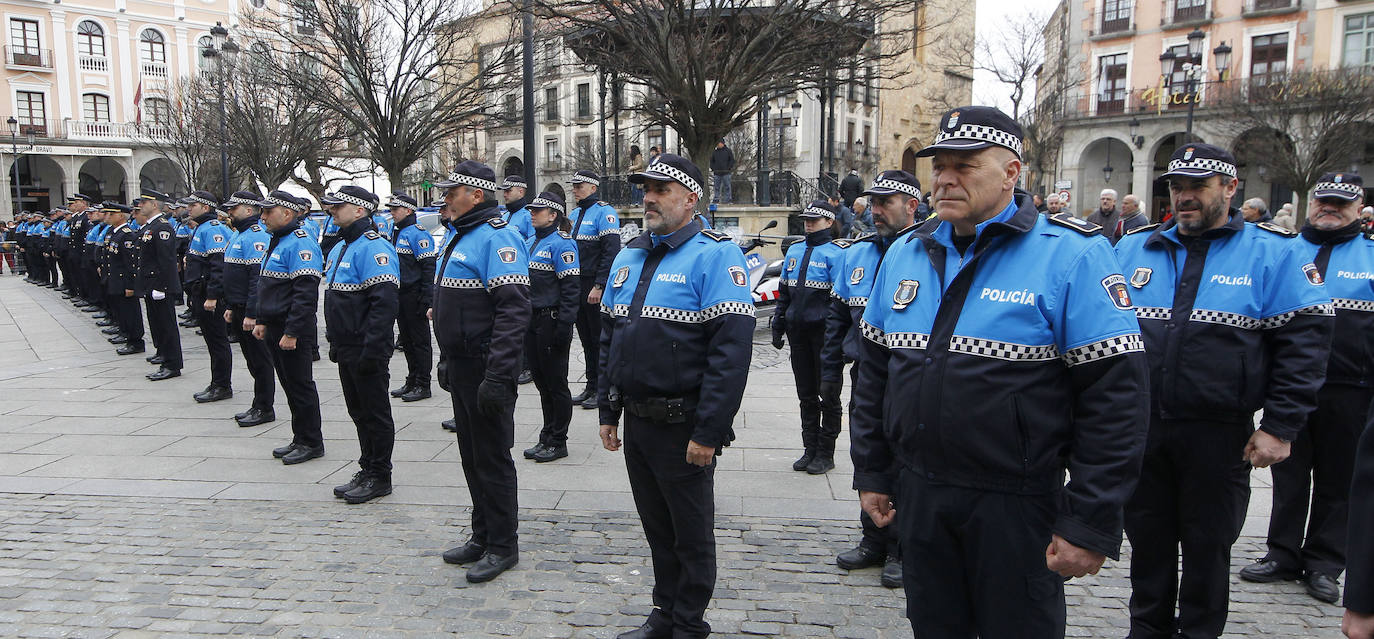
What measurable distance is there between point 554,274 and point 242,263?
3470 mm

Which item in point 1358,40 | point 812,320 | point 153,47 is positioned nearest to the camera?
point 812,320

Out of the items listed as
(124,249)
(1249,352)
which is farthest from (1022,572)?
(124,249)

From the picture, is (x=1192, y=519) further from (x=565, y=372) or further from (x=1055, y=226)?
(x=565, y=372)

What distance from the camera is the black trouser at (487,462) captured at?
471cm

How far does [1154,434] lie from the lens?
11.7 ft

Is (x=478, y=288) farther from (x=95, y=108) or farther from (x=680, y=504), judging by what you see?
(x=95, y=108)

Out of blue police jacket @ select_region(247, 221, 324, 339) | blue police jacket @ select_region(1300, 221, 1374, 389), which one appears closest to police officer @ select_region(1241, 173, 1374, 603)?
blue police jacket @ select_region(1300, 221, 1374, 389)

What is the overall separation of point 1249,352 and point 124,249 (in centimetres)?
1373

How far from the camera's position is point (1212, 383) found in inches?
138

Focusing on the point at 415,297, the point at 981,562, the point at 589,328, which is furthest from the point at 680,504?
the point at 415,297

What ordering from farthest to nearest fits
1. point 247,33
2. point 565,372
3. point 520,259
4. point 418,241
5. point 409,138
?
point 247,33
point 409,138
point 418,241
point 565,372
point 520,259

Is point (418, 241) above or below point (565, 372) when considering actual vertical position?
above

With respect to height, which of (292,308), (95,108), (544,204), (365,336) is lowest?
(365,336)

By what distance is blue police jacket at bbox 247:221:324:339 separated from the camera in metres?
6.93
